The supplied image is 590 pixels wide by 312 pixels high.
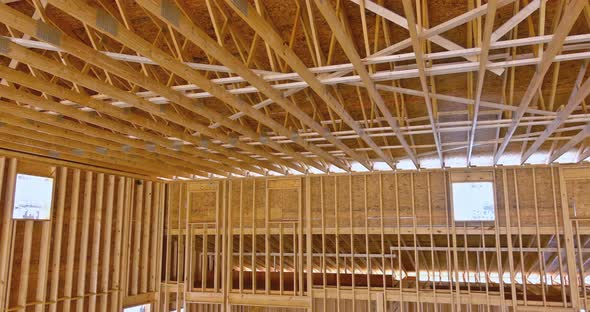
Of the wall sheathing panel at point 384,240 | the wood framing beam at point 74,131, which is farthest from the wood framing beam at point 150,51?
the wall sheathing panel at point 384,240

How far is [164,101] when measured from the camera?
18.6 feet

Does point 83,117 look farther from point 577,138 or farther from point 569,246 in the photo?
point 569,246

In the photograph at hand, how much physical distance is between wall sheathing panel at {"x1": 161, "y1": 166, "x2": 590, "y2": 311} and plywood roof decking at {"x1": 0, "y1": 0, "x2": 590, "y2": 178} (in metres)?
1.31

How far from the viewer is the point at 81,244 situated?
10445mm

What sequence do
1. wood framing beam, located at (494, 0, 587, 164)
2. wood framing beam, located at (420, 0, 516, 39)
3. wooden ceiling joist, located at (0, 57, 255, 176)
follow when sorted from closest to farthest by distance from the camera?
wood framing beam, located at (494, 0, 587, 164) < wood framing beam, located at (420, 0, 516, 39) < wooden ceiling joist, located at (0, 57, 255, 176)

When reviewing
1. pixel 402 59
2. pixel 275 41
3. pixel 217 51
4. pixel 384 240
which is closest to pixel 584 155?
pixel 384 240

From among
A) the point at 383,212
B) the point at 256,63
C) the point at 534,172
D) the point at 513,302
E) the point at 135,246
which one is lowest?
the point at 513,302

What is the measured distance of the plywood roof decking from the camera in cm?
362

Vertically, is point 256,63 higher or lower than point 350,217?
higher

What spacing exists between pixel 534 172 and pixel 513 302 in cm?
284

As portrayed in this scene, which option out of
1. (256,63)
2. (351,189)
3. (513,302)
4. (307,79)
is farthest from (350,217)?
(307,79)

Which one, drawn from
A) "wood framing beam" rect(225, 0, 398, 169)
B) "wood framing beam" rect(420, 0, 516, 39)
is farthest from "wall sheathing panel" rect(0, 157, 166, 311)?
"wood framing beam" rect(420, 0, 516, 39)

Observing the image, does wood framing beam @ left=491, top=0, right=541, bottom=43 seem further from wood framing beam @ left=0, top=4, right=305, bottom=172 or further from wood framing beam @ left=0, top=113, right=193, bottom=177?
wood framing beam @ left=0, top=113, right=193, bottom=177

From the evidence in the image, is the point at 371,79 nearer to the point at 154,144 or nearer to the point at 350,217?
the point at 154,144
